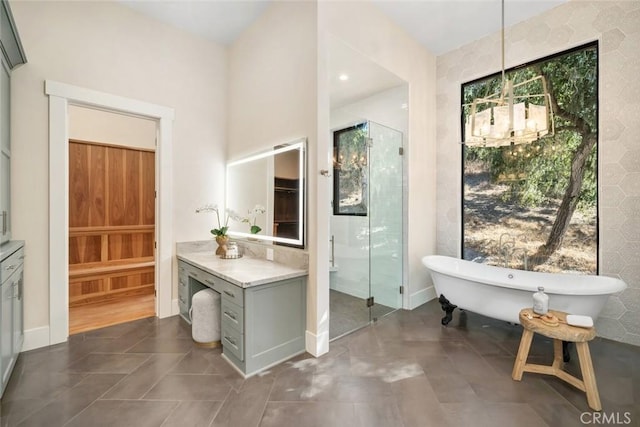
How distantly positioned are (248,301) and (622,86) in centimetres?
393

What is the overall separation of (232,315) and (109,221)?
10.8ft

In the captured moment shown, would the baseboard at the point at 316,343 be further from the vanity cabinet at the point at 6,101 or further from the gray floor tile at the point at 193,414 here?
the vanity cabinet at the point at 6,101

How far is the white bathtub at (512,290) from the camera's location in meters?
2.29

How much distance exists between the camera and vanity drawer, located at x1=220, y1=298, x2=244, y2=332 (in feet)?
7.08

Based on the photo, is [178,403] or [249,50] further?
[249,50]

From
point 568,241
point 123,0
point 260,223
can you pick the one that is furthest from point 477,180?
point 123,0

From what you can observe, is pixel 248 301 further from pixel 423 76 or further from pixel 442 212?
pixel 423 76

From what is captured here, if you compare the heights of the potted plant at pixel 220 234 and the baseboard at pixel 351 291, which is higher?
the potted plant at pixel 220 234

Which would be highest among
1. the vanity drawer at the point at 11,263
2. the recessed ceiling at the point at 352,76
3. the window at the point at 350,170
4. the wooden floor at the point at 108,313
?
the recessed ceiling at the point at 352,76

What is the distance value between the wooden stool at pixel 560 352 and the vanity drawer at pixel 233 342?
207cm

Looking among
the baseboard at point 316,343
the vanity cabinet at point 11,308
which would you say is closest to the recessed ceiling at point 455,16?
the baseboard at point 316,343

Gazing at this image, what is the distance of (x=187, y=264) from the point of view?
3066 mm

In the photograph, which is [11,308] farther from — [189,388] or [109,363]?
[189,388]

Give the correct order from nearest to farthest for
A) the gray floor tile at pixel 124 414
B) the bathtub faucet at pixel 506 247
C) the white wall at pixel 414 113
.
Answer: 1. the gray floor tile at pixel 124 414
2. the white wall at pixel 414 113
3. the bathtub faucet at pixel 506 247
